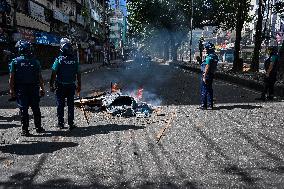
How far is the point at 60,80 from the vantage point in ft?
27.2

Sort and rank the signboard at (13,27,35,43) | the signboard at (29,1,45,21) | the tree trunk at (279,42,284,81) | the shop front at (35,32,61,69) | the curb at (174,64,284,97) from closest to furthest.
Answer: the curb at (174,64,284,97)
the tree trunk at (279,42,284,81)
the signboard at (13,27,35,43)
the signboard at (29,1,45,21)
the shop front at (35,32,61,69)

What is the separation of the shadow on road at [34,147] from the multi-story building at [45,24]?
20974 mm

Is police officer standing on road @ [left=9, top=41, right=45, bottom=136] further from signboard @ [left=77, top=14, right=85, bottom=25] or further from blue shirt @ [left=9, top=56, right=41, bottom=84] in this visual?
signboard @ [left=77, top=14, right=85, bottom=25]

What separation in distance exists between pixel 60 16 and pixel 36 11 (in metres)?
9.08

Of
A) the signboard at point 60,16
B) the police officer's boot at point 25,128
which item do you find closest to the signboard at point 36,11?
the signboard at point 60,16

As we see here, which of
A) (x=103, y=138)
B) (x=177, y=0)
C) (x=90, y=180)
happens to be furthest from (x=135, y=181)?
(x=177, y=0)

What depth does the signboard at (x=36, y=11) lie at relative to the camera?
3269 centimetres

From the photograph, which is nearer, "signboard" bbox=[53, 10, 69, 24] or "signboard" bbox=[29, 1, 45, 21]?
"signboard" bbox=[29, 1, 45, 21]

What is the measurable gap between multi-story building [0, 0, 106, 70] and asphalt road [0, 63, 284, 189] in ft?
63.0

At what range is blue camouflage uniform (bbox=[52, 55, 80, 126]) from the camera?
8.27m

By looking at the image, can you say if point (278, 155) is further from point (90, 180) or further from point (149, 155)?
point (90, 180)

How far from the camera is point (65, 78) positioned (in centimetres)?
827

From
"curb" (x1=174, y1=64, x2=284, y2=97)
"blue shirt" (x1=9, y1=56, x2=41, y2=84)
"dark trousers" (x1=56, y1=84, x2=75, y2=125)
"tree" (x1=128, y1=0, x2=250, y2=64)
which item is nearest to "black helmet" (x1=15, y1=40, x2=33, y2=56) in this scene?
"blue shirt" (x1=9, y1=56, x2=41, y2=84)

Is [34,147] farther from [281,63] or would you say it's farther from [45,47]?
[45,47]
